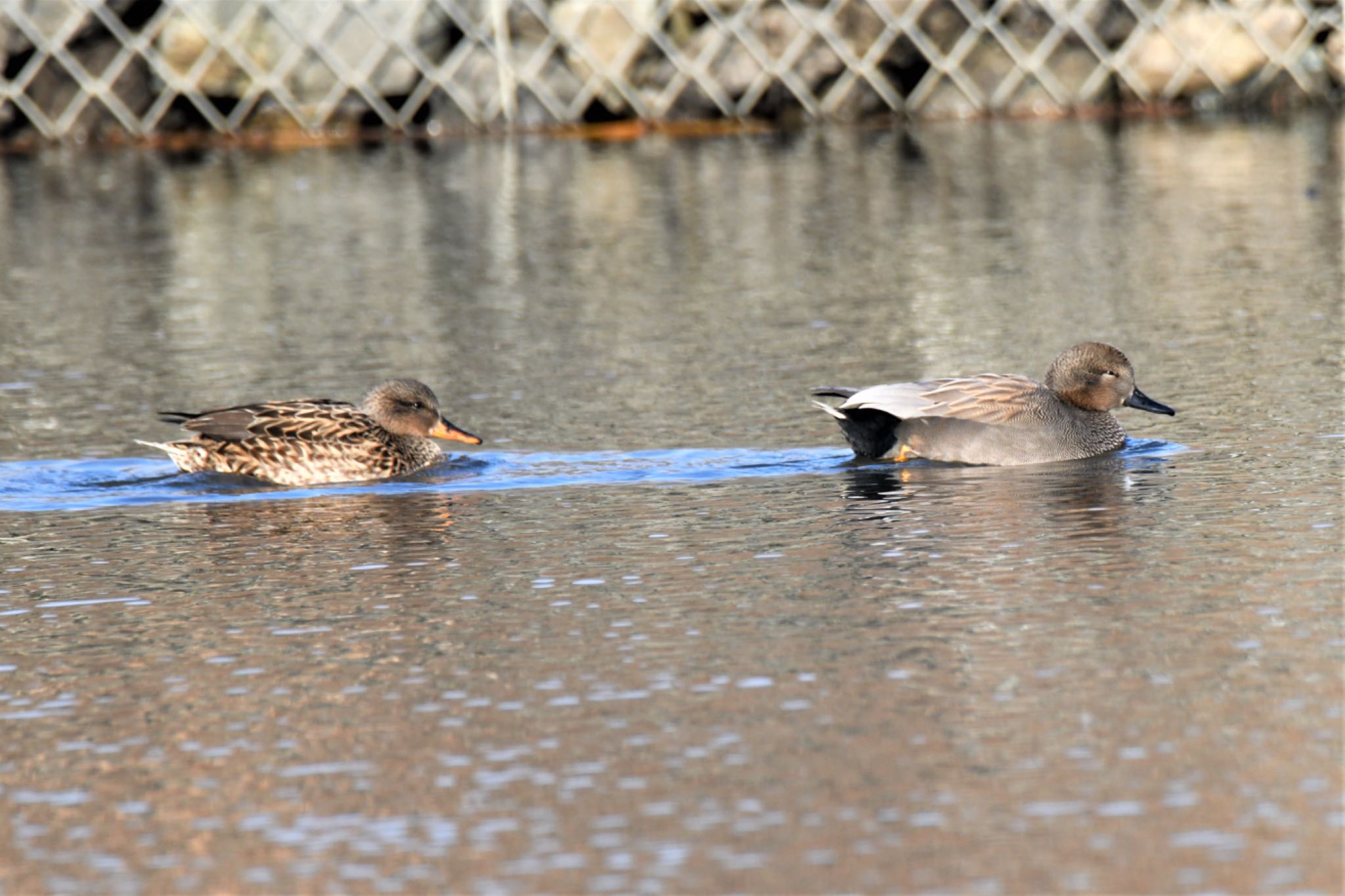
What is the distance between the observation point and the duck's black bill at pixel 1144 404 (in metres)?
10.2

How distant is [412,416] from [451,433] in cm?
18

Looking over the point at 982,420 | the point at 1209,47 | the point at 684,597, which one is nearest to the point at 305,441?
the point at 982,420

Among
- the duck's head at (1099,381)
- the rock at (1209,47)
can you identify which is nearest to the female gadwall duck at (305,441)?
the duck's head at (1099,381)

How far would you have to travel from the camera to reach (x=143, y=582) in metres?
8.12

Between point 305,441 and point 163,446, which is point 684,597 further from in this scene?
point 163,446

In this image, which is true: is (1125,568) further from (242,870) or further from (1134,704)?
(242,870)

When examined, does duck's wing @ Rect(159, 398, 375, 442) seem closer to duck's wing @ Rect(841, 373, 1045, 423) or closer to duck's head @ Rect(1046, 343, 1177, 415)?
duck's wing @ Rect(841, 373, 1045, 423)

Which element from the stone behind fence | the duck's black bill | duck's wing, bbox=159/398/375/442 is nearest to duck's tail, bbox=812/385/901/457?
the duck's black bill

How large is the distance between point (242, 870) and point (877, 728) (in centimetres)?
167

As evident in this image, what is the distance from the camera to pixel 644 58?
96.1 ft

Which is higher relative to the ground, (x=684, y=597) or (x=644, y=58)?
(x=644, y=58)

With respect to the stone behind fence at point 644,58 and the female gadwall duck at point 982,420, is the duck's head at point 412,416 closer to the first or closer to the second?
the female gadwall duck at point 982,420

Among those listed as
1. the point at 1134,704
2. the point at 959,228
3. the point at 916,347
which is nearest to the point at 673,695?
the point at 1134,704

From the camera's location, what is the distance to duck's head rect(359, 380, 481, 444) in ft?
33.8
